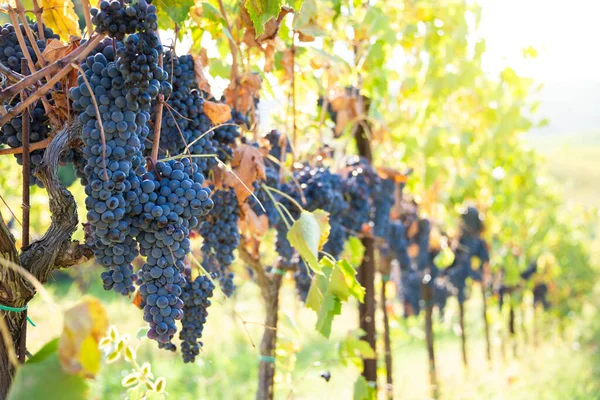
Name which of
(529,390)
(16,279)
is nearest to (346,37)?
(16,279)

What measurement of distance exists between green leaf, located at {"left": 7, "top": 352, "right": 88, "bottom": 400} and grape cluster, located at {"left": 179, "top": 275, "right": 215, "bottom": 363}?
2.33 feet

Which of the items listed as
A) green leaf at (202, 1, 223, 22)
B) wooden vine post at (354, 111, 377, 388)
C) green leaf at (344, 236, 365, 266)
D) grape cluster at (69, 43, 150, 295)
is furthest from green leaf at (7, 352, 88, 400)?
wooden vine post at (354, 111, 377, 388)

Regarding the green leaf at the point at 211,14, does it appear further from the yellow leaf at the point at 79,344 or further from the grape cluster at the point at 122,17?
the yellow leaf at the point at 79,344

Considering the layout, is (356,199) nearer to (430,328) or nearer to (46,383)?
(46,383)

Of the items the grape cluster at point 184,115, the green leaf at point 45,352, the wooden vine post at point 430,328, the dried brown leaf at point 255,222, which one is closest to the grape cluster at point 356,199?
the dried brown leaf at point 255,222

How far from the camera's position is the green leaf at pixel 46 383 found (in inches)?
28.6

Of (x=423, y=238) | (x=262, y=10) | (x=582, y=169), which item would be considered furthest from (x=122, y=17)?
(x=582, y=169)

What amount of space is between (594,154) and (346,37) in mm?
50186

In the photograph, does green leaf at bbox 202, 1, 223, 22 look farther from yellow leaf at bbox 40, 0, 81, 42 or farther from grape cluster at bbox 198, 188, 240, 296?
grape cluster at bbox 198, 188, 240, 296

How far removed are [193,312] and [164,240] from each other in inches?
16.8

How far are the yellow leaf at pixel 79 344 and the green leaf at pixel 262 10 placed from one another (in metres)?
0.76

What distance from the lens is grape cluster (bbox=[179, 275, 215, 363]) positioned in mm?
1478

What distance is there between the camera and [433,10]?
137 inches

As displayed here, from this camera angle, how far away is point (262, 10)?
1280 millimetres
